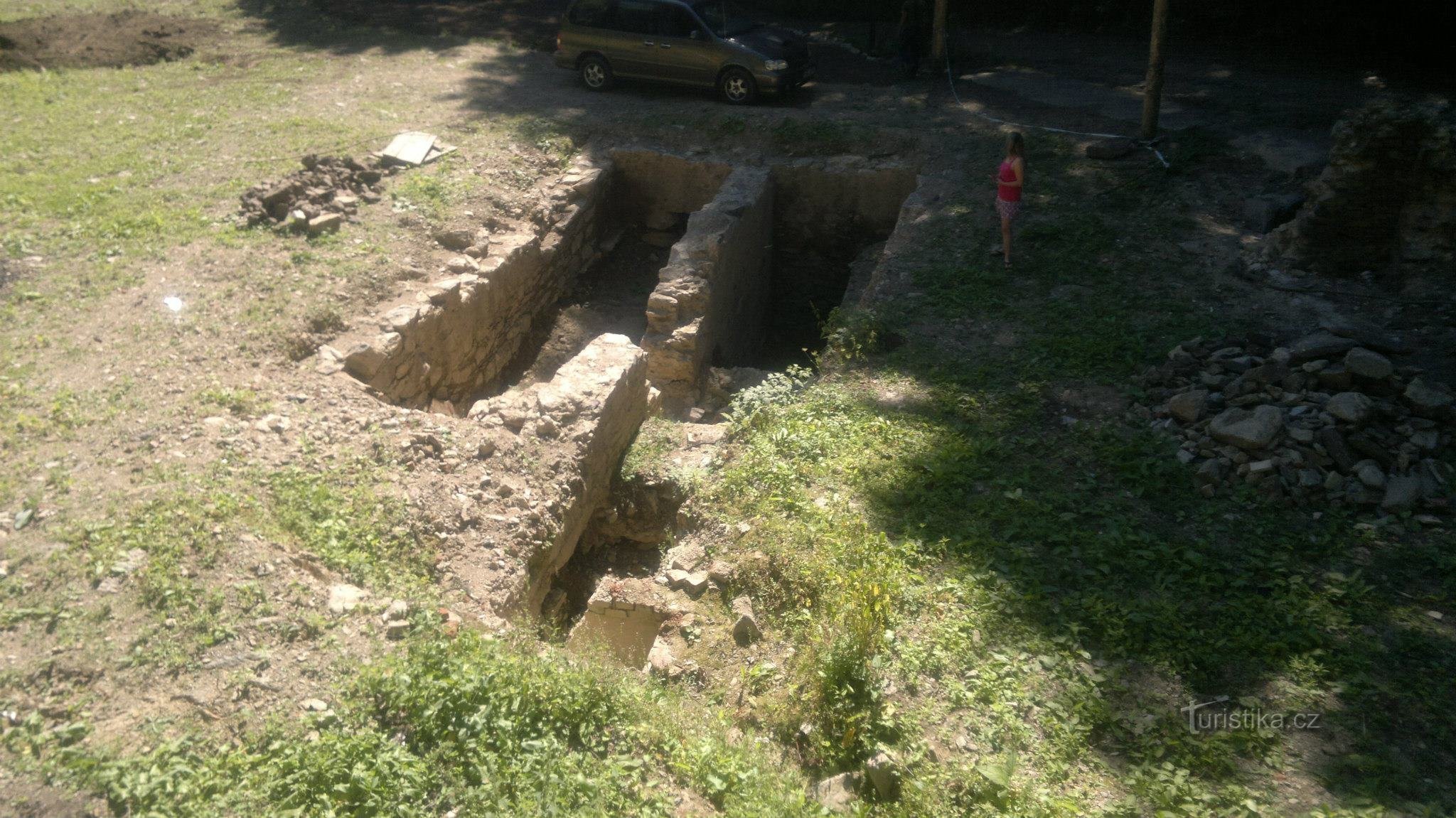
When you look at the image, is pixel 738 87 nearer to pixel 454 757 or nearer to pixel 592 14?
pixel 592 14

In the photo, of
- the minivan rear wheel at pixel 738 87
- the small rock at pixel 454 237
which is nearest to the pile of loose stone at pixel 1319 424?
the small rock at pixel 454 237

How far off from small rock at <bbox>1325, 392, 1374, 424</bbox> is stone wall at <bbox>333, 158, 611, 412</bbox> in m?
6.92

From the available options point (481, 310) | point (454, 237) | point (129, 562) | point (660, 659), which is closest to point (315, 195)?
point (454, 237)

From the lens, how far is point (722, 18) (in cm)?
1349

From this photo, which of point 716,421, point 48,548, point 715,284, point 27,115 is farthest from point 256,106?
point 48,548

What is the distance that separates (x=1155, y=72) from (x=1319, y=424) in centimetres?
618

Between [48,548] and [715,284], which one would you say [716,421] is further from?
[48,548]

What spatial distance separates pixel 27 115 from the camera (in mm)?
11781

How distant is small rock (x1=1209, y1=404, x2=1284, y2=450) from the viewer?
6258mm

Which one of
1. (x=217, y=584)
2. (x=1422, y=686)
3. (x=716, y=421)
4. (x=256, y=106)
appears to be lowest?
(x=716, y=421)

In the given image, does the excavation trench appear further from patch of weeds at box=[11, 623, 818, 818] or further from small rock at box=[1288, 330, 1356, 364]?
small rock at box=[1288, 330, 1356, 364]

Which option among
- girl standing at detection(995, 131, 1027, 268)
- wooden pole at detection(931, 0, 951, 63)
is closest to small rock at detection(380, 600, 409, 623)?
girl standing at detection(995, 131, 1027, 268)

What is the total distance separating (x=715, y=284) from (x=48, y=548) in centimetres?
609

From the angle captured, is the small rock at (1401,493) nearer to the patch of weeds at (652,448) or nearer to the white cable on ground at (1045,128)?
the patch of weeds at (652,448)
